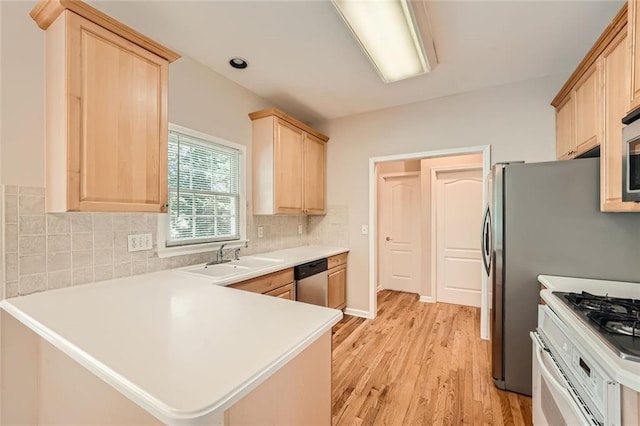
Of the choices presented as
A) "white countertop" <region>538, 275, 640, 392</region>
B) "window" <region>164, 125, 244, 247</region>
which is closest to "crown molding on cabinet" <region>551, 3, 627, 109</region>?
"white countertop" <region>538, 275, 640, 392</region>

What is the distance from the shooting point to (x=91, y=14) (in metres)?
1.44

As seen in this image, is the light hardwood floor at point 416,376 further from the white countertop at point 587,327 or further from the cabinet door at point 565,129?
the cabinet door at point 565,129

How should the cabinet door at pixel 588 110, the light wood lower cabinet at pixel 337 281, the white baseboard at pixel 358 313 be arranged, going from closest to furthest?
1. the cabinet door at pixel 588 110
2. the light wood lower cabinet at pixel 337 281
3. the white baseboard at pixel 358 313

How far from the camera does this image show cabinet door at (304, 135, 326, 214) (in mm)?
3422

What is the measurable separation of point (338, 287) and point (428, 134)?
214 cm

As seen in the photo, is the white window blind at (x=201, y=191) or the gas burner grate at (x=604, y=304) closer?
the gas burner grate at (x=604, y=304)

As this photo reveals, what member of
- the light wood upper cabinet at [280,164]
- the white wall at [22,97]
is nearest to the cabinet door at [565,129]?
the light wood upper cabinet at [280,164]

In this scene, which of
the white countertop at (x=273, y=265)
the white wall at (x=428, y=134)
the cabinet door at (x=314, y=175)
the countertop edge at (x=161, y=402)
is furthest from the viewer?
the cabinet door at (x=314, y=175)

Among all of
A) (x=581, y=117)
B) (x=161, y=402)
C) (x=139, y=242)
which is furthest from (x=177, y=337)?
(x=581, y=117)

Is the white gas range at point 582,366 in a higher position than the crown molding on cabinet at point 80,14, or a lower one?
lower

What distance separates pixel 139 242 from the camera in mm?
1970

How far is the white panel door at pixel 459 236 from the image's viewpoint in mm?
3924

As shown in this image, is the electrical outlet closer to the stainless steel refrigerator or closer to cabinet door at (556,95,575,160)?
the stainless steel refrigerator

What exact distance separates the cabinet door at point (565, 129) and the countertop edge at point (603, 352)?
5.21ft
